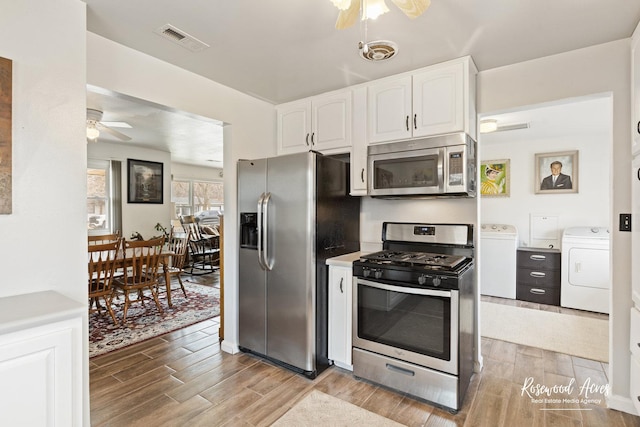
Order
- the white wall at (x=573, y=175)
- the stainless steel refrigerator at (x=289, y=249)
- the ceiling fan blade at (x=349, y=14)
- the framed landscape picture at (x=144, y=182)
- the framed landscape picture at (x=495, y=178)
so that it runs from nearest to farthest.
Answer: the ceiling fan blade at (x=349, y=14) < the stainless steel refrigerator at (x=289, y=249) < the white wall at (x=573, y=175) < the framed landscape picture at (x=495, y=178) < the framed landscape picture at (x=144, y=182)

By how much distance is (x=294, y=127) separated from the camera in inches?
126

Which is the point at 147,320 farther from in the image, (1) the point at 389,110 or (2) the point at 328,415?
(1) the point at 389,110

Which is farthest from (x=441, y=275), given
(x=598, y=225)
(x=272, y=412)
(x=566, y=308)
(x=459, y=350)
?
(x=598, y=225)

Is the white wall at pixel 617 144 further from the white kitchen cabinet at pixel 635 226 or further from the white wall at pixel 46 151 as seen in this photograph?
the white wall at pixel 46 151

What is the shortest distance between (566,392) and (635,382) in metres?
0.53

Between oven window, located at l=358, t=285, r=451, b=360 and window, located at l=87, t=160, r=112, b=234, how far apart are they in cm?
530

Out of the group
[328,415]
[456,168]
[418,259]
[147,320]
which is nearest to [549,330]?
[418,259]

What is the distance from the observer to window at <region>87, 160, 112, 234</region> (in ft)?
18.3

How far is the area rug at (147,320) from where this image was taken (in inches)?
125

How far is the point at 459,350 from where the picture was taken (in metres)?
2.06

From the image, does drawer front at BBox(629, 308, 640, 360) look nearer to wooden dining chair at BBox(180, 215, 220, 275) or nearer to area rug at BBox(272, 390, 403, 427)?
area rug at BBox(272, 390, 403, 427)

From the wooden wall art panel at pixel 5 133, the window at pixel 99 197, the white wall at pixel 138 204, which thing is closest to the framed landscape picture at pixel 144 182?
the white wall at pixel 138 204

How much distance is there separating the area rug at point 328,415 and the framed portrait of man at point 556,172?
4484 millimetres

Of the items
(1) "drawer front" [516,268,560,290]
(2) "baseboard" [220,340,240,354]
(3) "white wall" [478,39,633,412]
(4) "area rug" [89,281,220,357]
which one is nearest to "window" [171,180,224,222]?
(4) "area rug" [89,281,220,357]
